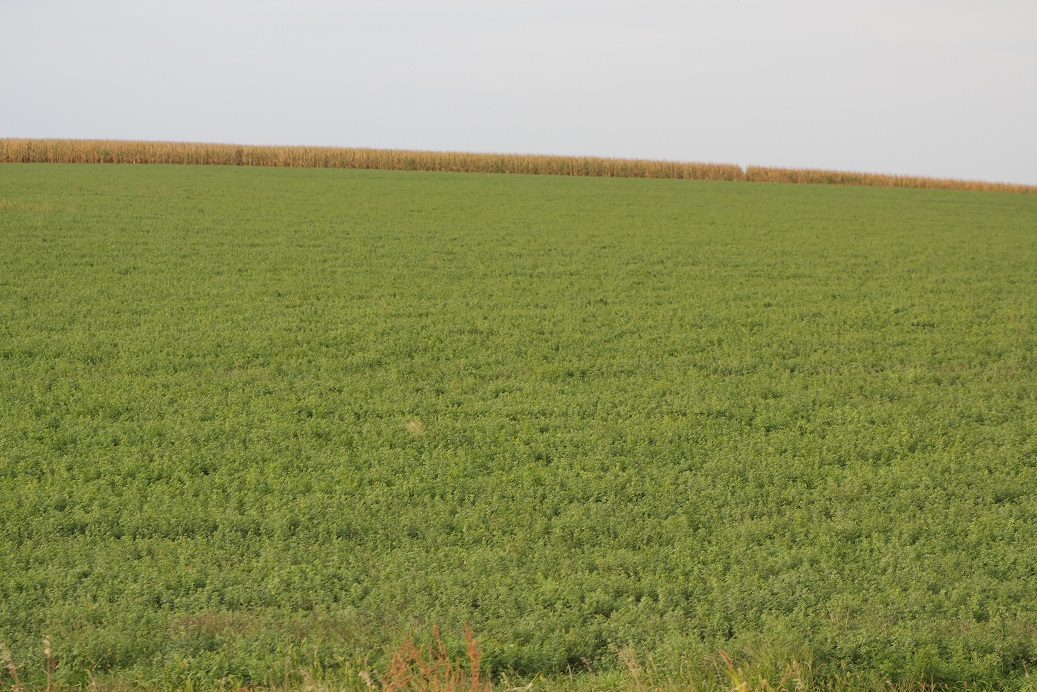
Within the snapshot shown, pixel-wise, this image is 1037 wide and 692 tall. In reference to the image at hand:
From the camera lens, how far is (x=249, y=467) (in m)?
5.75

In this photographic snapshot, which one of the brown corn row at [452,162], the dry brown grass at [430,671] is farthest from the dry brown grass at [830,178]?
the dry brown grass at [430,671]

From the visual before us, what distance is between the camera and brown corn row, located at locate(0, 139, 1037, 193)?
122 feet

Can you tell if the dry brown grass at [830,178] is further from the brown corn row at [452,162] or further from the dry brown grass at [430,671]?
the dry brown grass at [430,671]

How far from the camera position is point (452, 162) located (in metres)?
39.1

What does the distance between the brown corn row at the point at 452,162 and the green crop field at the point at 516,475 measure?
85.4 feet

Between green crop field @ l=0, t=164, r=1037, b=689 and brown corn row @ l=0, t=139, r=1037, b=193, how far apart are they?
85.4 feet

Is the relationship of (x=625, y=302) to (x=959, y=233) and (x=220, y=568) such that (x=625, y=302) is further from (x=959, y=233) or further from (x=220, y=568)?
(x=959, y=233)

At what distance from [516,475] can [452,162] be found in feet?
114

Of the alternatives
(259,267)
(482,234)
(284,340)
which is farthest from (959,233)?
(284,340)

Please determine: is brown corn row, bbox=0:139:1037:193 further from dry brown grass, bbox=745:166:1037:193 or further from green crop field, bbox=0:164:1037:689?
green crop field, bbox=0:164:1037:689

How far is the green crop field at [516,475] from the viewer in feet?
12.9

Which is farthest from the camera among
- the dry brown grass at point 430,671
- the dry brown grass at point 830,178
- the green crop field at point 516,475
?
the dry brown grass at point 830,178

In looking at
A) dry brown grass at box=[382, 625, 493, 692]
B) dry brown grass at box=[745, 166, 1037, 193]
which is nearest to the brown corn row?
dry brown grass at box=[745, 166, 1037, 193]

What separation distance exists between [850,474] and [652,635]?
2.33 metres
